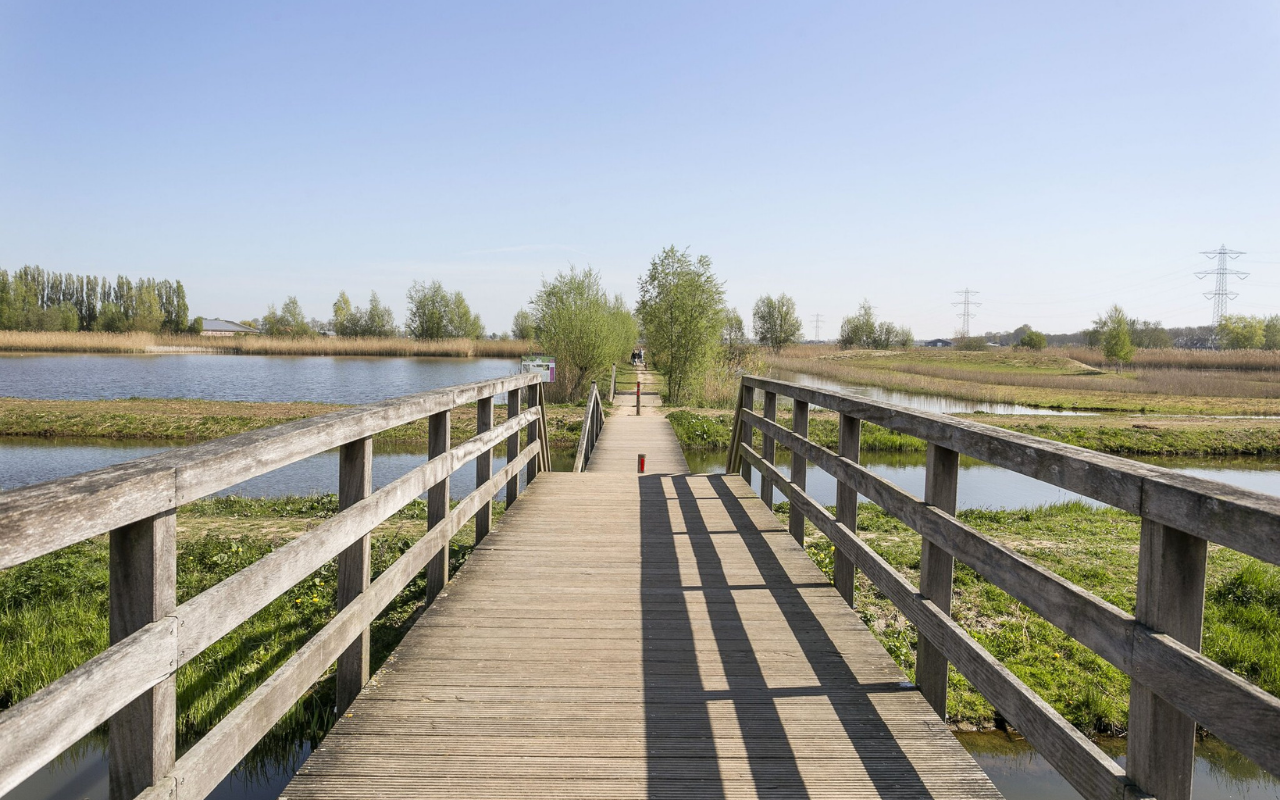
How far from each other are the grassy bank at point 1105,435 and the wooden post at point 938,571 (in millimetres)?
15922

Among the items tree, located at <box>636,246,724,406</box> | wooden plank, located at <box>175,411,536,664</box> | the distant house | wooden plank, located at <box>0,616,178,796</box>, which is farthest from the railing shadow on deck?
the distant house

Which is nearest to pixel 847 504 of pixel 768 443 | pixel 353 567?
pixel 353 567

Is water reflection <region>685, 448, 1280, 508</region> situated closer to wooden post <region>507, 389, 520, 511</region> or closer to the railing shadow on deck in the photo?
wooden post <region>507, 389, 520, 511</region>

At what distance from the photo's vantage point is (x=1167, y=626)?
183 cm

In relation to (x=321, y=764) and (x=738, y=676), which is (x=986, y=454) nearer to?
(x=738, y=676)

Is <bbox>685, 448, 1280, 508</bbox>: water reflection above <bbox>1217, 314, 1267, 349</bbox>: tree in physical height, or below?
below

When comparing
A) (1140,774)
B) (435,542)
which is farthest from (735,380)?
(1140,774)

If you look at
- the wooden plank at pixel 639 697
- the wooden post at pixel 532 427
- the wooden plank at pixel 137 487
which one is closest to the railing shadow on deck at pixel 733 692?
the wooden plank at pixel 639 697

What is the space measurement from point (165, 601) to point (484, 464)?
3.91 metres

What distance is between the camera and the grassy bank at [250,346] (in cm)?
5884

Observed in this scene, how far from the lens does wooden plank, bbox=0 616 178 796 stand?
1.33 meters

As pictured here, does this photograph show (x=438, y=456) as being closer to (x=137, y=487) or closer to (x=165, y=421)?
(x=137, y=487)

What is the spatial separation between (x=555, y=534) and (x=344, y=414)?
10.4ft

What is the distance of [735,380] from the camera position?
30141mm
